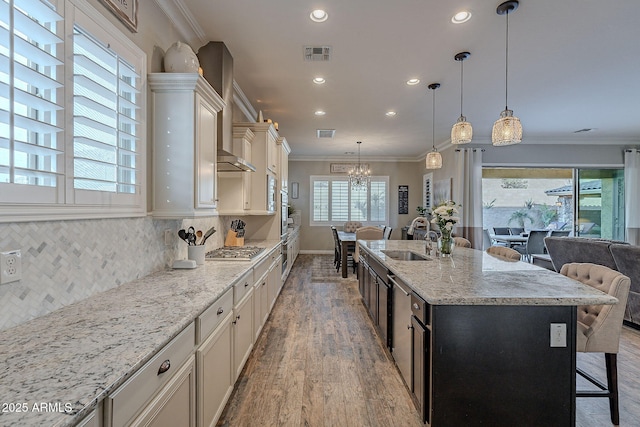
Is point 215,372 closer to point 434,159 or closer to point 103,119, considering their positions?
point 103,119

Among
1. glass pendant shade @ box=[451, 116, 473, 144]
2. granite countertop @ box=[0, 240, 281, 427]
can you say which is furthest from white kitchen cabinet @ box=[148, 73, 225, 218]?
glass pendant shade @ box=[451, 116, 473, 144]

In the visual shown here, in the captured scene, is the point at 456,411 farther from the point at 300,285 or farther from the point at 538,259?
the point at 538,259

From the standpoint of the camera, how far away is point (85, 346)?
983 mm

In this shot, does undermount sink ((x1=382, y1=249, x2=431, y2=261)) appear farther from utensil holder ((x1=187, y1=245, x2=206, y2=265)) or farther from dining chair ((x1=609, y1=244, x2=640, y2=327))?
dining chair ((x1=609, y1=244, x2=640, y2=327))

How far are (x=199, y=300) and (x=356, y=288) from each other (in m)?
3.83

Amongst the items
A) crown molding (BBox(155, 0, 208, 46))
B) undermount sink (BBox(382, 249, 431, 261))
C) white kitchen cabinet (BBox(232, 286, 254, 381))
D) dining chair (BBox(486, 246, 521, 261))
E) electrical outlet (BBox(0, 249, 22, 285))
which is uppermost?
crown molding (BBox(155, 0, 208, 46))

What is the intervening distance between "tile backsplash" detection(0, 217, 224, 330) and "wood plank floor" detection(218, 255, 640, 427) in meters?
1.15

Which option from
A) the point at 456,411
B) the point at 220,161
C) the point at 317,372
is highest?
the point at 220,161

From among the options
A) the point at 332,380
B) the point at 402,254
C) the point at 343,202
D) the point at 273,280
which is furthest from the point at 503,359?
the point at 343,202

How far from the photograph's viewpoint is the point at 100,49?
1.53 m

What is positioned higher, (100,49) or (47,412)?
(100,49)

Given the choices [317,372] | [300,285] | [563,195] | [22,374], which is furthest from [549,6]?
[563,195]

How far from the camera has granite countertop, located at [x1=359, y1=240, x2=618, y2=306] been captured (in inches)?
64.0

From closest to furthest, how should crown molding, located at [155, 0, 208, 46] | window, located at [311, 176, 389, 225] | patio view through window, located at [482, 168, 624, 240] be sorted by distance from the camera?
crown molding, located at [155, 0, 208, 46]
patio view through window, located at [482, 168, 624, 240]
window, located at [311, 176, 389, 225]
